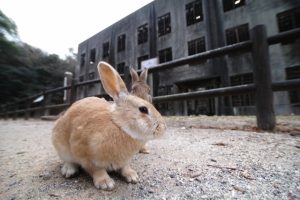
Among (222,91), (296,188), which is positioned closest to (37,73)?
(222,91)

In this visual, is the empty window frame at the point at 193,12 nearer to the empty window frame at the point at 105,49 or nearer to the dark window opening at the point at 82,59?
the empty window frame at the point at 105,49

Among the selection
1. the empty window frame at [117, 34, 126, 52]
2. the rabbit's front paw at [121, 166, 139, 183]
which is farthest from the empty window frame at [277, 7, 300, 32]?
the rabbit's front paw at [121, 166, 139, 183]

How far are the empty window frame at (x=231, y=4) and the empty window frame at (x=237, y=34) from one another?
1.24 metres

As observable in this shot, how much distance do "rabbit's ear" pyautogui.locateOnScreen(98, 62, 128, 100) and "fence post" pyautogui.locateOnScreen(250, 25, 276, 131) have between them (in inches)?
69.9

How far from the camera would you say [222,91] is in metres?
2.71

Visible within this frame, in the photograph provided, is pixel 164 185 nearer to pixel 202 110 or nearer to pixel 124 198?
pixel 124 198

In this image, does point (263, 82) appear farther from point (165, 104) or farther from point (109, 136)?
point (165, 104)

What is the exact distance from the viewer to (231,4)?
416 inches

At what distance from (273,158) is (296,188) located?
0.43 meters

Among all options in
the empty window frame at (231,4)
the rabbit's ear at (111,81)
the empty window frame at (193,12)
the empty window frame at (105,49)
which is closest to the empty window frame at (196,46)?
the empty window frame at (193,12)

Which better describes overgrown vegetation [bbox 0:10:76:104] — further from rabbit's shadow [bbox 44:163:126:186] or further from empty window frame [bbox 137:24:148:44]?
rabbit's shadow [bbox 44:163:126:186]

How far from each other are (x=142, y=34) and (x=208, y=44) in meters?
5.56

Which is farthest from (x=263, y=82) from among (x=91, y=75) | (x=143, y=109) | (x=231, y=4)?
(x=91, y=75)

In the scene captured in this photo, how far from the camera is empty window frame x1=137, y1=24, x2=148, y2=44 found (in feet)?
46.4
